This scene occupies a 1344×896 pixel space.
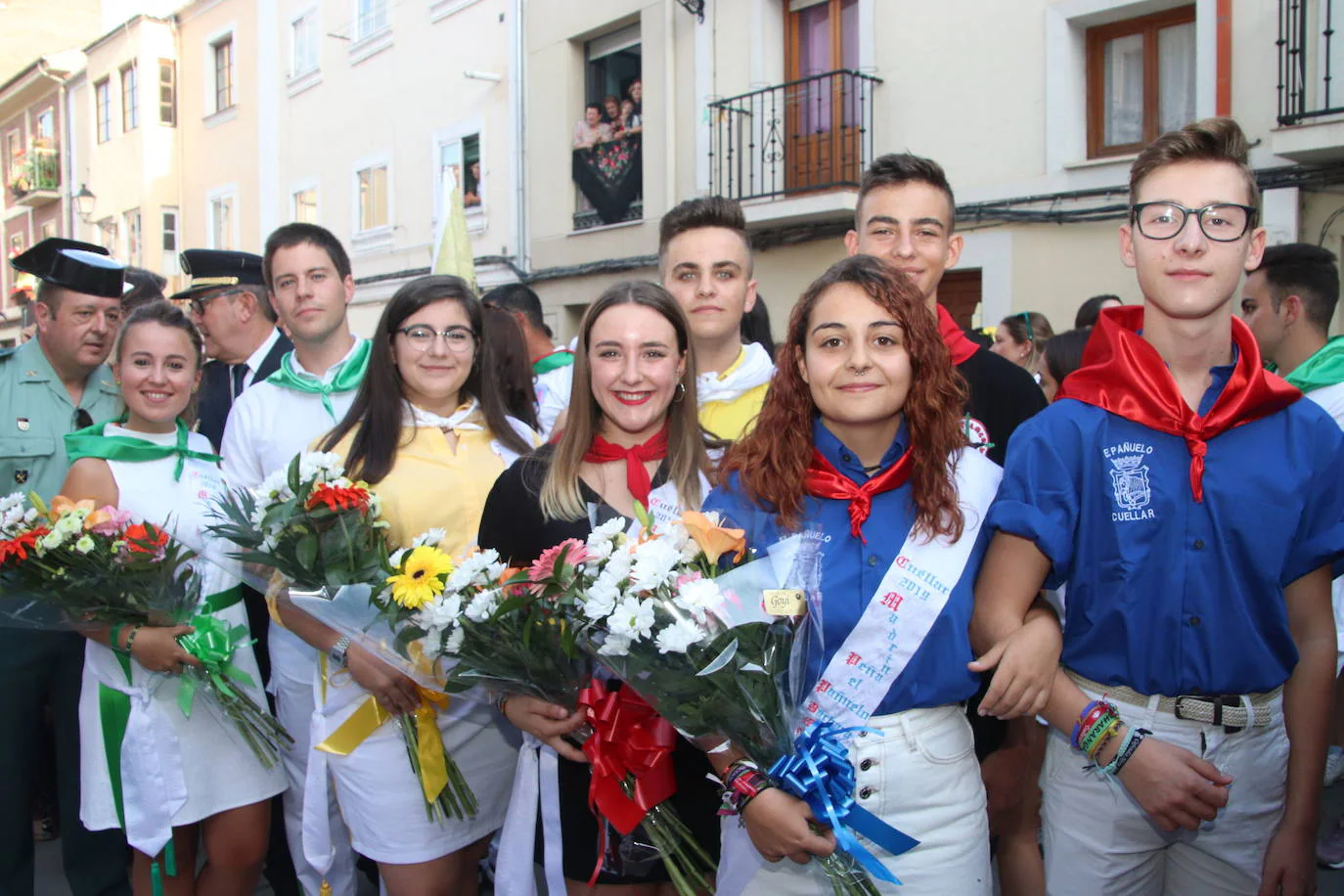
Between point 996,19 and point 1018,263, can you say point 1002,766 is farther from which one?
point 996,19

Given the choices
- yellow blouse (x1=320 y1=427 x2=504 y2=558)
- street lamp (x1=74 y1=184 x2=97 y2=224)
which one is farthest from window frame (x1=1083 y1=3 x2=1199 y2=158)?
street lamp (x1=74 y1=184 x2=97 y2=224)

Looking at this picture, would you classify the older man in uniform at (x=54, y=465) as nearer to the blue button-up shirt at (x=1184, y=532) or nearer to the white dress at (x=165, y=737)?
the white dress at (x=165, y=737)

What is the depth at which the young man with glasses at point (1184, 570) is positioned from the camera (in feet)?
6.52

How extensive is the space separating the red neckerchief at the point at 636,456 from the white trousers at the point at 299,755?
1.20 metres

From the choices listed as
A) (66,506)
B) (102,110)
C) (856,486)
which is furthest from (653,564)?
(102,110)

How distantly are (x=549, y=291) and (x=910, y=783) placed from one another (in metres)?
11.7

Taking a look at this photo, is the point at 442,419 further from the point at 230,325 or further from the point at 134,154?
the point at 134,154

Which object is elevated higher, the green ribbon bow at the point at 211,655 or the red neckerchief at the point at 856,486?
the red neckerchief at the point at 856,486

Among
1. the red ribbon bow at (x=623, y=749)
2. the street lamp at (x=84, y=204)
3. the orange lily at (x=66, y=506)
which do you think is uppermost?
the street lamp at (x=84, y=204)

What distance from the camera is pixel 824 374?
2.17m

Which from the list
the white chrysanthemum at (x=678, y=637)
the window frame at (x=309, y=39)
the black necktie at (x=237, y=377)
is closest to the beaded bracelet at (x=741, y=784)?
the white chrysanthemum at (x=678, y=637)

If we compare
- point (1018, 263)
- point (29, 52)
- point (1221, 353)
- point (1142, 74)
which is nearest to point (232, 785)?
point (1221, 353)

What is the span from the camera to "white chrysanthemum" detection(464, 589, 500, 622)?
2.08 meters

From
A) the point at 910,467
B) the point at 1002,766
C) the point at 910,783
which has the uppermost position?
the point at 910,467
